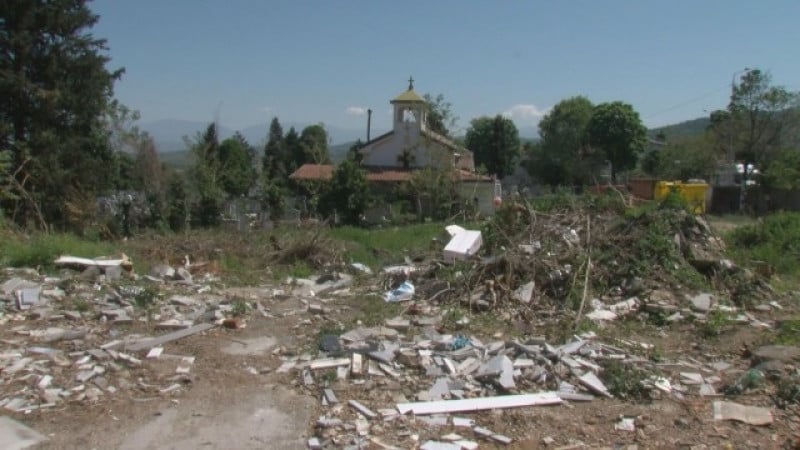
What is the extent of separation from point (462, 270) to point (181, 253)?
5.04 m

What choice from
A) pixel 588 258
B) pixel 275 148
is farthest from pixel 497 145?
pixel 588 258

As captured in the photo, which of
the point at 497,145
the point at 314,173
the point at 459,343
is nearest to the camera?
the point at 459,343

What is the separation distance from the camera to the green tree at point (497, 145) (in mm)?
46969

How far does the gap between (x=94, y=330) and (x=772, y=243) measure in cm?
1089

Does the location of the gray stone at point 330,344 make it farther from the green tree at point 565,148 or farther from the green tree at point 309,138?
the green tree at point 565,148

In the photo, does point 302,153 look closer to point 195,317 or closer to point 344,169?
point 344,169

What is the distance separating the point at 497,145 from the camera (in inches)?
1849

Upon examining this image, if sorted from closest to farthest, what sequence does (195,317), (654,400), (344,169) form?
(654,400), (195,317), (344,169)

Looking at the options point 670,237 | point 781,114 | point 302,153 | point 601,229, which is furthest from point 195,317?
point 302,153

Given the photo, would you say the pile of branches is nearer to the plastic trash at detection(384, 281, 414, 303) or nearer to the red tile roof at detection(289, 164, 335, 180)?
the plastic trash at detection(384, 281, 414, 303)

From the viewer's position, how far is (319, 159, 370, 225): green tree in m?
21.9

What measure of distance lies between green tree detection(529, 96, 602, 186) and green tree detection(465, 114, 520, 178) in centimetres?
303

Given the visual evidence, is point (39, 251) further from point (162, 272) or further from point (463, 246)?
point (463, 246)

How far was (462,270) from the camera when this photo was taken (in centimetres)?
804
